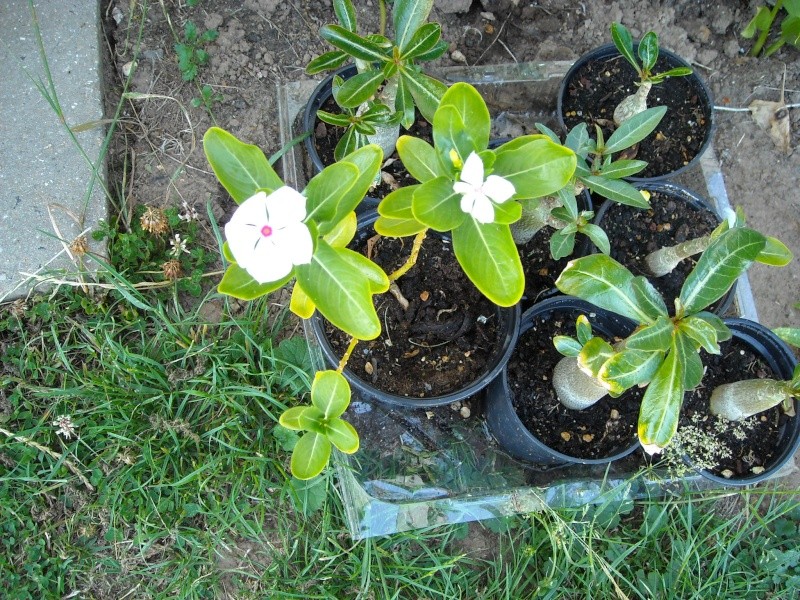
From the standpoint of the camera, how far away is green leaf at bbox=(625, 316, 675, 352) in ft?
4.50

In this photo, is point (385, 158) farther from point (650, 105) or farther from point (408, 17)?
point (650, 105)

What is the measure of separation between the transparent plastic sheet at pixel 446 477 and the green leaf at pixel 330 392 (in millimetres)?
475

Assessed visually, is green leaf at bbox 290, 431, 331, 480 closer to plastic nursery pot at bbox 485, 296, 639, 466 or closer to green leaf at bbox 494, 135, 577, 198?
plastic nursery pot at bbox 485, 296, 639, 466

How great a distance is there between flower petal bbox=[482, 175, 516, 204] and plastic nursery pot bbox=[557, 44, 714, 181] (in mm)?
1135

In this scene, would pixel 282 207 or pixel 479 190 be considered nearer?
pixel 282 207

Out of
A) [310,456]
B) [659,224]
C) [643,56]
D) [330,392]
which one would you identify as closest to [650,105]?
[643,56]

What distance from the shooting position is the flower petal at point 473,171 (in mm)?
1152

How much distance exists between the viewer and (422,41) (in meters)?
1.55

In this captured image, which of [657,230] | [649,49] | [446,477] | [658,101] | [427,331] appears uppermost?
[649,49]

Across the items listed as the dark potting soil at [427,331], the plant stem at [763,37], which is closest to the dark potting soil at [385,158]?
the dark potting soil at [427,331]

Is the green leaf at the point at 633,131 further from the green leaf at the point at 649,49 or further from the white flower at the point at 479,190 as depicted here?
the white flower at the point at 479,190

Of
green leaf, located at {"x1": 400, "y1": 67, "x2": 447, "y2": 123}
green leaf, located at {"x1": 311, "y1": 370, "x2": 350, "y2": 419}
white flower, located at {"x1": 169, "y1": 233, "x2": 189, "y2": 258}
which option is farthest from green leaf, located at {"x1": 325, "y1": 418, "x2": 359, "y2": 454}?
white flower, located at {"x1": 169, "y1": 233, "x2": 189, "y2": 258}

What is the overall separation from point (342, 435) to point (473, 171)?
2.35 feet

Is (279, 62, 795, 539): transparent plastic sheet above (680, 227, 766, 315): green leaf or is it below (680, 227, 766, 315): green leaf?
below
